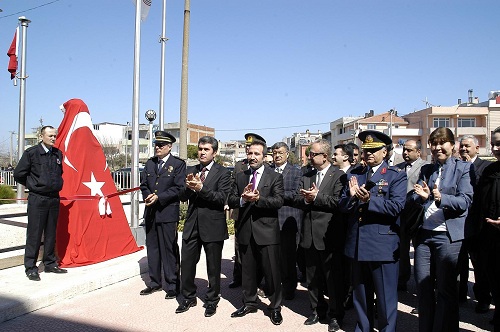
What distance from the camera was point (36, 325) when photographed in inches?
182

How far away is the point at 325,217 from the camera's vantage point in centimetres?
488

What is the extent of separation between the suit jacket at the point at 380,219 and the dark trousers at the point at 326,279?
2.11 feet

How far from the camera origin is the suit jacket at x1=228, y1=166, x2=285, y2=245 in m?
4.85

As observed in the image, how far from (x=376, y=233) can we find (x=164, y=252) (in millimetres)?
2992

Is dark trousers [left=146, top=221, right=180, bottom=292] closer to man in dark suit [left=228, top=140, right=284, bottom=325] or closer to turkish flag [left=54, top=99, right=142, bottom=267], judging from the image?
man in dark suit [left=228, top=140, right=284, bottom=325]

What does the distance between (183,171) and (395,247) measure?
123 inches

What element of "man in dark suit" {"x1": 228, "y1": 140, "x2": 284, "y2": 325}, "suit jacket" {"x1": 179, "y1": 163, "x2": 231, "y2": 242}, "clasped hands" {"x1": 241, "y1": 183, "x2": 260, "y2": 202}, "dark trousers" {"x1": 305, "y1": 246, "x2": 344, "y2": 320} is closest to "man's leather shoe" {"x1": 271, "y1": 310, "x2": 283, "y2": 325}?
"man in dark suit" {"x1": 228, "y1": 140, "x2": 284, "y2": 325}

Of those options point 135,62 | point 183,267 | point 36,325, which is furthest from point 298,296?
point 135,62

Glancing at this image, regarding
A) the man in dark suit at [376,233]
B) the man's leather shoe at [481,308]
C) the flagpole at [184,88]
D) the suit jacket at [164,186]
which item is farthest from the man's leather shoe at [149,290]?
the flagpole at [184,88]

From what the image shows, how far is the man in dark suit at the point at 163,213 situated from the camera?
576 centimetres

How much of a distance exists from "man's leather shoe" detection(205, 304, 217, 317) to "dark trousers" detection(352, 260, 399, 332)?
1716 millimetres

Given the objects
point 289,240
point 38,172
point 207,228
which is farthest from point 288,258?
point 38,172

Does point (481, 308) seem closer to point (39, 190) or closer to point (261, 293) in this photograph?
point (261, 293)

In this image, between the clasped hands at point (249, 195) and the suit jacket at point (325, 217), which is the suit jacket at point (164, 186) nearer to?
the clasped hands at point (249, 195)
